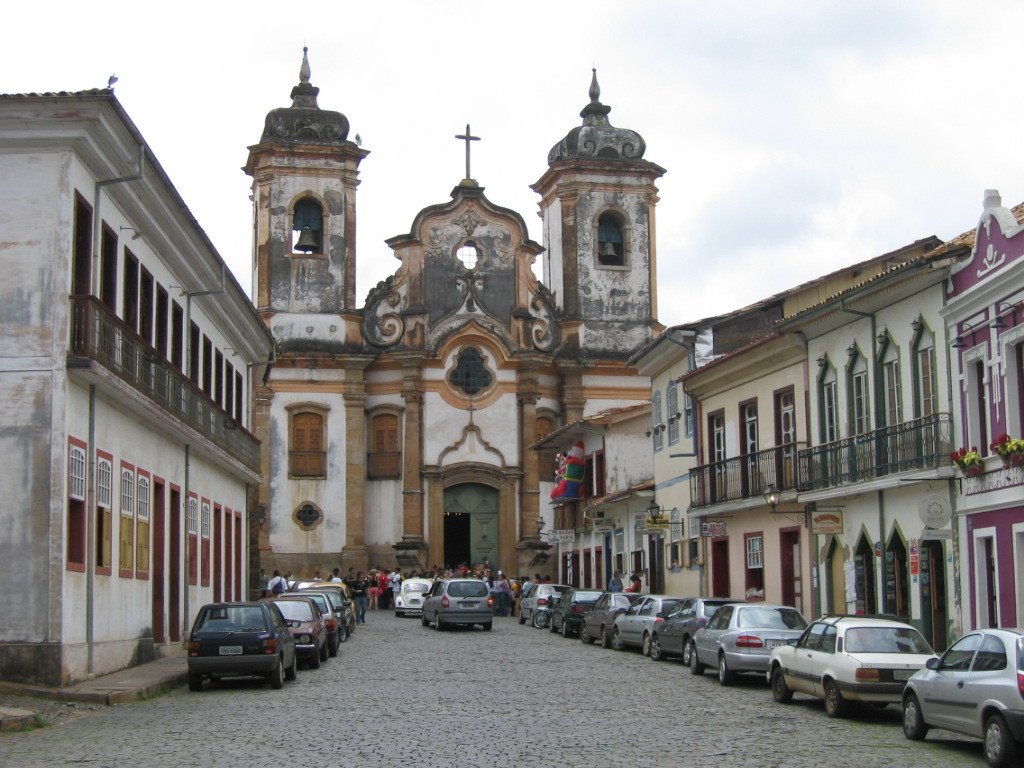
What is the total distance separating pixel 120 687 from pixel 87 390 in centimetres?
424

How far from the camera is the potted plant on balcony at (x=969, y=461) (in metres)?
22.3

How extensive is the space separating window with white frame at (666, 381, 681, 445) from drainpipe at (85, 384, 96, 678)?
19063 mm

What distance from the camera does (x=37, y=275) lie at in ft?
66.0

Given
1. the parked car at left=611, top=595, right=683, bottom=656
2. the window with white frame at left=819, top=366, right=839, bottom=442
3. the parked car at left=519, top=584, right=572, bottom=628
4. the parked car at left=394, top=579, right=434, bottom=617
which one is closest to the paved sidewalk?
the parked car at left=611, top=595, right=683, bottom=656

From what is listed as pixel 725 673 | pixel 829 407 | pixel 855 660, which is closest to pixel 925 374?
pixel 829 407

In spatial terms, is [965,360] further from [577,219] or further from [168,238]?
[577,219]

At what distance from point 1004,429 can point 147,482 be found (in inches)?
545

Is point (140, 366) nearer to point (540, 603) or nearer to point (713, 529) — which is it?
point (713, 529)

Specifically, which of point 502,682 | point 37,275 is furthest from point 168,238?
point 502,682

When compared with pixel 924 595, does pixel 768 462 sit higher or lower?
higher

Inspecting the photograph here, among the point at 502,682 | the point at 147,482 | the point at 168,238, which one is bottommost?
the point at 502,682

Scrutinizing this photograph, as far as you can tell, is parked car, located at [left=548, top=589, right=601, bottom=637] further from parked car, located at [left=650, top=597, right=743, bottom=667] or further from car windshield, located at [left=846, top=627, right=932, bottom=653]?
car windshield, located at [left=846, top=627, right=932, bottom=653]

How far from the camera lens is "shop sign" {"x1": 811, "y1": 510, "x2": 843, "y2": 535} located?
25188 millimetres

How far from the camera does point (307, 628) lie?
25438 millimetres
